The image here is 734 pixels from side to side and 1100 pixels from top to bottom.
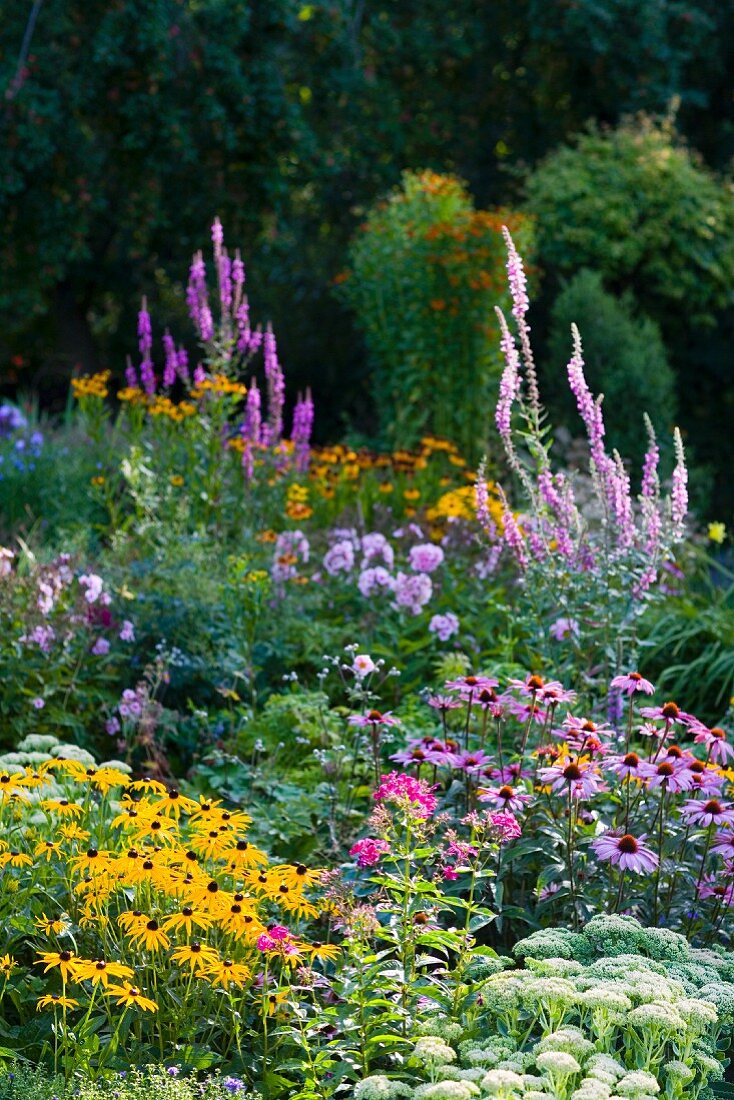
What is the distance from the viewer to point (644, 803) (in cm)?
360

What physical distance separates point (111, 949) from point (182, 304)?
10.8 m

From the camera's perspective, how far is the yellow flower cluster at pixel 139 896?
2684mm

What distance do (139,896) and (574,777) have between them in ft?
3.29

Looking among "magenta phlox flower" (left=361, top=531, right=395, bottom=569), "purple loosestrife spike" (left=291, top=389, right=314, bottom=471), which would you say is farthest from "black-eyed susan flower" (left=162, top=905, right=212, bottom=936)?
"purple loosestrife spike" (left=291, top=389, right=314, bottom=471)

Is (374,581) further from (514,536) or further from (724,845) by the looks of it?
A: (724,845)

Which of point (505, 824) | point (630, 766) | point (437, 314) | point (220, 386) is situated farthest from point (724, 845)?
point (437, 314)

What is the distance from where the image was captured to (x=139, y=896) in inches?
114

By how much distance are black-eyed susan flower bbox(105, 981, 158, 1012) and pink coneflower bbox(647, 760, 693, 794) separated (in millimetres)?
1277

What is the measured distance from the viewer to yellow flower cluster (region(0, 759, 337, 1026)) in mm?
2684

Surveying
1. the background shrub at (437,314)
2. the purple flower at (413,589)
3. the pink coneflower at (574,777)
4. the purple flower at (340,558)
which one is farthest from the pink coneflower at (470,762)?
the background shrub at (437,314)

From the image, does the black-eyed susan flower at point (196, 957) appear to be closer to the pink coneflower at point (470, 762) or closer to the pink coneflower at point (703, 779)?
the pink coneflower at point (470, 762)

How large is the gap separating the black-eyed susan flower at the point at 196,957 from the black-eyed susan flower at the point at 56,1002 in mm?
213

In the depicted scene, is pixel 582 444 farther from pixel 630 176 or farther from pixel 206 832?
pixel 206 832

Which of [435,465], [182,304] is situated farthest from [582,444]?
[182,304]
